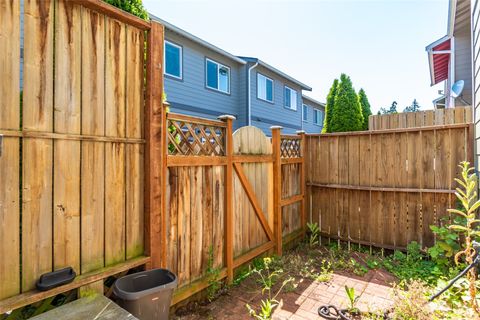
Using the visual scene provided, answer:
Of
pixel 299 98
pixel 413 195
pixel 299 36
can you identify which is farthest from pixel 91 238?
pixel 299 98

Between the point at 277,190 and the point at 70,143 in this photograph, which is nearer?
the point at 70,143

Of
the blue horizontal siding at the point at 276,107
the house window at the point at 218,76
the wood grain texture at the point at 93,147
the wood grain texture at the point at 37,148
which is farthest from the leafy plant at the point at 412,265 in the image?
the blue horizontal siding at the point at 276,107

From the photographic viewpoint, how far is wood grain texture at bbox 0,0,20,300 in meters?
1.53

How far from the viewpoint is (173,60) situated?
745 centimetres

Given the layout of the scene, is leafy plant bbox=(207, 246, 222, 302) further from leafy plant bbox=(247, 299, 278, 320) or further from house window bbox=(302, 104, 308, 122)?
house window bbox=(302, 104, 308, 122)

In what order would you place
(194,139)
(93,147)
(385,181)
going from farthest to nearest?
(385,181)
(194,139)
(93,147)

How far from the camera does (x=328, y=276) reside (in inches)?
139

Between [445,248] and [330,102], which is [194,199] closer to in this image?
[445,248]

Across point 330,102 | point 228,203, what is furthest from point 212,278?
point 330,102

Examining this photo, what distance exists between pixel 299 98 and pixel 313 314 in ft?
39.0

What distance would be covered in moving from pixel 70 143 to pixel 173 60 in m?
6.25

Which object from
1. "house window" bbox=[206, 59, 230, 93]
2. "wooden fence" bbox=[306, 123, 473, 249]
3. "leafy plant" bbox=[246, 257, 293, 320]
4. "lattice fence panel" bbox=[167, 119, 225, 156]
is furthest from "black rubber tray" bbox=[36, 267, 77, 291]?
"house window" bbox=[206, 59, 230, 93]

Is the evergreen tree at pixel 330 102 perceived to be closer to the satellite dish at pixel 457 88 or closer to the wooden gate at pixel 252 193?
the satellite dish at pixel 457 88

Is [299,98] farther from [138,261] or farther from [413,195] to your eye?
[138,261]
